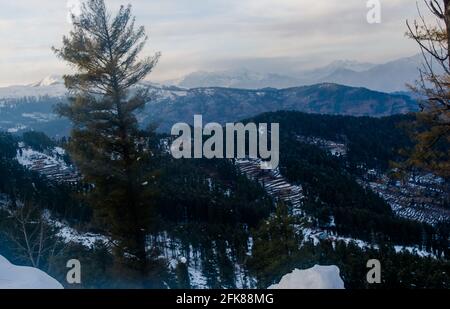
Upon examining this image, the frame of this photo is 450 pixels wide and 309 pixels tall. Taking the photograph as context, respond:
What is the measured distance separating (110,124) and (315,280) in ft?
31.4

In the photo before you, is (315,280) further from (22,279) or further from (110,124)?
(110,124)

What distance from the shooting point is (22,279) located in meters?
7.83

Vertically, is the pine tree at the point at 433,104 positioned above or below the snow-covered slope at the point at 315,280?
above

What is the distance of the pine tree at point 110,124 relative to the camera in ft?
47.7

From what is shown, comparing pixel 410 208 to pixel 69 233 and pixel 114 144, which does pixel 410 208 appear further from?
pixel 114 144

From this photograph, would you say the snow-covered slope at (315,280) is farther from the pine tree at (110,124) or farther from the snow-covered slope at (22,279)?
the pine tree at (110,124)

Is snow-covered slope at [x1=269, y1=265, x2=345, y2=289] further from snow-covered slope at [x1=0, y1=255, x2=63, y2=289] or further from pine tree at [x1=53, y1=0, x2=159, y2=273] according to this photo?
pine tree at [x1=53, y1=0, x2=159, y2=273]

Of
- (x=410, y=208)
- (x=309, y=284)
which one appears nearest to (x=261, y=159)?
(x=410, y=208)

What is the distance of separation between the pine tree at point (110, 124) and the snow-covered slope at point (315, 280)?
7875 millimetres

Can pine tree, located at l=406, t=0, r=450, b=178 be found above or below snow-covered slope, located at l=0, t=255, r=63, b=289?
above

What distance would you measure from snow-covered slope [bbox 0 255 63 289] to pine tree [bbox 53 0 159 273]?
609cm

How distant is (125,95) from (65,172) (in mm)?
149590

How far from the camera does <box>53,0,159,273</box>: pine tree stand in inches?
572

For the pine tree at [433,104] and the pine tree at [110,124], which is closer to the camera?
the pine tree at [433,104]
